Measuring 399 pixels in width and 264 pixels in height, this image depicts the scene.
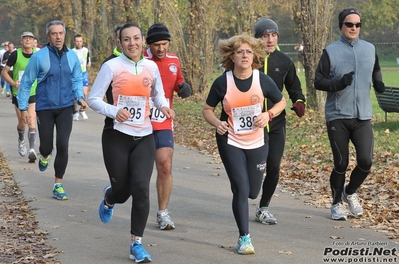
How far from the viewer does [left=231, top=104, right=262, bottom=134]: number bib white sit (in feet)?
25.3

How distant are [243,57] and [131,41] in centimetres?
99

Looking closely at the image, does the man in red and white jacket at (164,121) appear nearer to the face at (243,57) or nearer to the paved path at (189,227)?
the paved path at (189,227)

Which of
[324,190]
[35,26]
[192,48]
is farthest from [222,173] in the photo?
[35,26]

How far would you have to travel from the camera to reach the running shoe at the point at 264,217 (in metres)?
8.87

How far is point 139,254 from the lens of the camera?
723cm

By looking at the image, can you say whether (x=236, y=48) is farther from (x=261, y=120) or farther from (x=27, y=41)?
(x=27, y=41)

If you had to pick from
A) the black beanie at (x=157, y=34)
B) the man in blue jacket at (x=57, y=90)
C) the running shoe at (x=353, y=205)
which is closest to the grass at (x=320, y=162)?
the running shoe at (x=353, y=205)

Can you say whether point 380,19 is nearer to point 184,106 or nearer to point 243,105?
point 184,106

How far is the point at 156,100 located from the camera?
7.85m

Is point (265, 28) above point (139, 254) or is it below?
above

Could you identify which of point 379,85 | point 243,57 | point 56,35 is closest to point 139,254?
point 243,57

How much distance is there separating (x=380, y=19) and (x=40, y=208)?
57.6 m

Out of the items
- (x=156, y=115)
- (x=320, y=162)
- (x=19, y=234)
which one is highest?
(x=156, y=115)

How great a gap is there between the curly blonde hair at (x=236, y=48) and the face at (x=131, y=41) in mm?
774
